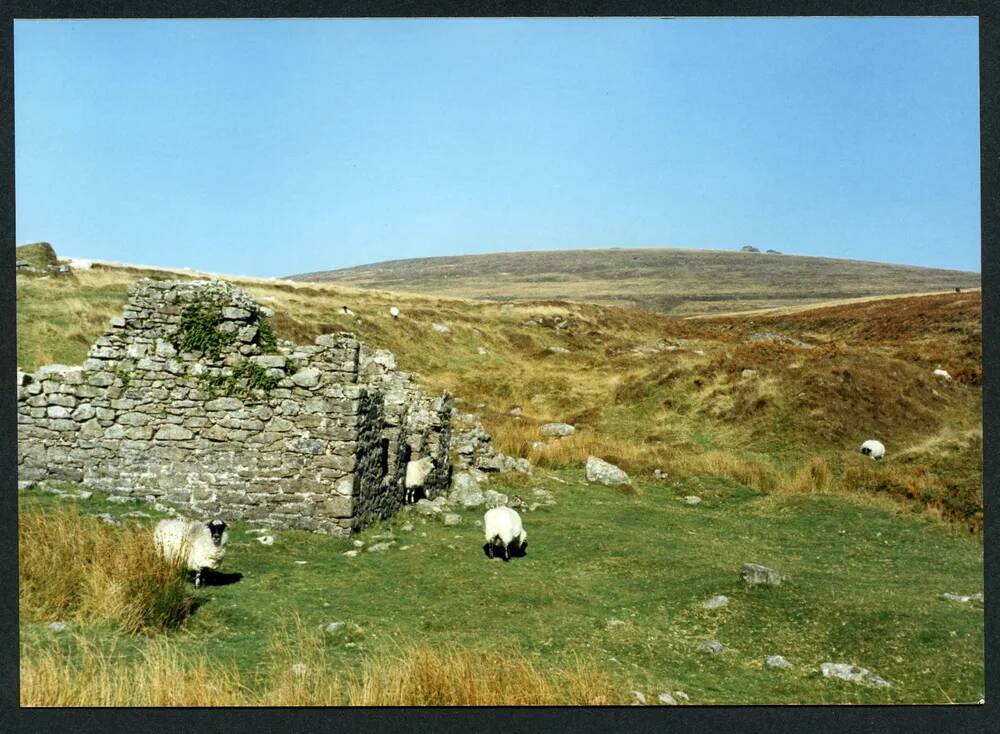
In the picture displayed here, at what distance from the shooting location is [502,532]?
35.4 feet

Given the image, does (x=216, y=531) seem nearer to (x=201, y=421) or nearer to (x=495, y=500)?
(x=201, y=421)

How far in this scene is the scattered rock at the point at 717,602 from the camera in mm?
8514

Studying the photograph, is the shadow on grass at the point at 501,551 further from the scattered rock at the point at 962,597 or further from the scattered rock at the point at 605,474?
the scattered rock at the point at 605,474

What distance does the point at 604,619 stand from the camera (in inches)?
325

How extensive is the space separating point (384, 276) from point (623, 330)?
307ft

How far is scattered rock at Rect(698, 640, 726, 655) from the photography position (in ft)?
24.1

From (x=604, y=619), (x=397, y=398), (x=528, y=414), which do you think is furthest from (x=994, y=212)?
(x=528, y=414)

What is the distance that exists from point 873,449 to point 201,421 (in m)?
19.5

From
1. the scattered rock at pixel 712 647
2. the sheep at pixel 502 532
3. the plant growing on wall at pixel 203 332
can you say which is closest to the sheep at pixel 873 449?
the sheep at pixel 502 532

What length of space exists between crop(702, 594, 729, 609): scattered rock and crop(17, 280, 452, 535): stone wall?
219 inches

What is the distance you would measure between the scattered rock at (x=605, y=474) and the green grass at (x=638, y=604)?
3.91m

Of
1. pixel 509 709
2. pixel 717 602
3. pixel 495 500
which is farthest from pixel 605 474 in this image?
pixel 509 709

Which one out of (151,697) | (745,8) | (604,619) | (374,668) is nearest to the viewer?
Answer: (151,697)

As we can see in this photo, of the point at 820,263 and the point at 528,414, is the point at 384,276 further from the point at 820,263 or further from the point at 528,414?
the point at 528,414
